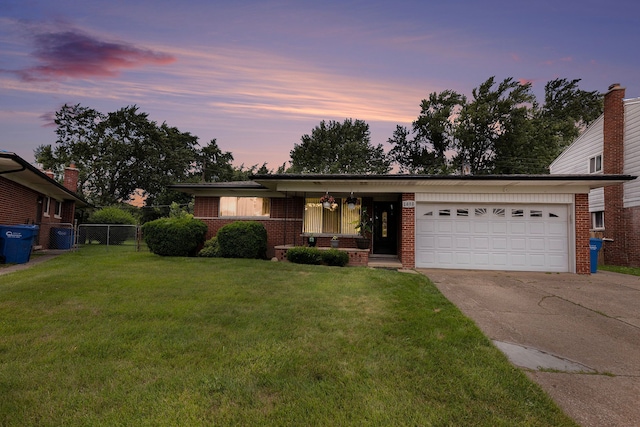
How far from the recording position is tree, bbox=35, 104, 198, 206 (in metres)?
29.9

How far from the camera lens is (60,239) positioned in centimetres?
1475

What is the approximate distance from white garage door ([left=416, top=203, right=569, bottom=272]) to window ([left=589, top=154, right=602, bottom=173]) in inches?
304

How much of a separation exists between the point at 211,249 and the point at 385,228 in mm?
6928

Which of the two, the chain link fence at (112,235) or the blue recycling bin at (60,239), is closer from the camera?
the blue recycling bin at (60,239)

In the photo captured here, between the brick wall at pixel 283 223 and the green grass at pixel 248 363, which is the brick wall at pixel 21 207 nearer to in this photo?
the brick wall at pixel 283 223

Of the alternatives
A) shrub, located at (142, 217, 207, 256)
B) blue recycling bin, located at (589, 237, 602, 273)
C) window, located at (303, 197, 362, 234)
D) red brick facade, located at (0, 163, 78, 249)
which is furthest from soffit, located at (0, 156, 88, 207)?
blue recycling bin, located at (589, 237, 602, 273)

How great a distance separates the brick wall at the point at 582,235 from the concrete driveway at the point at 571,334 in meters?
1.48

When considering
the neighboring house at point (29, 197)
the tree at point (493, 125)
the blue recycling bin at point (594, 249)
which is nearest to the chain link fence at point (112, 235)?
the neighboring house at point (29, 197)

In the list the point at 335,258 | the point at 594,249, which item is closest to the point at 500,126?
the point at 594,249

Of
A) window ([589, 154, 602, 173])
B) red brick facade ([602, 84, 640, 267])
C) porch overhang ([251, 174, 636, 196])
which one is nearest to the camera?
porch overhang ([251, 174, 636, 196])

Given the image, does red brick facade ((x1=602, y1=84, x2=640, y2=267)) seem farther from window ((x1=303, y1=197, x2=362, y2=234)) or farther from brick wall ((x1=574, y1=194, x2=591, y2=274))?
window ((x1=303, y1=197, x2=362, y2=234))

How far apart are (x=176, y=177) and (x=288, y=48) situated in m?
28.3

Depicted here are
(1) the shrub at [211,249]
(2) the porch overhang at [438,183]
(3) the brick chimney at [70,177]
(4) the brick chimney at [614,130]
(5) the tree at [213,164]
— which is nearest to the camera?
(2) the porch overhang at [438,183]

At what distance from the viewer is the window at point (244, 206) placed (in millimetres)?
12406
